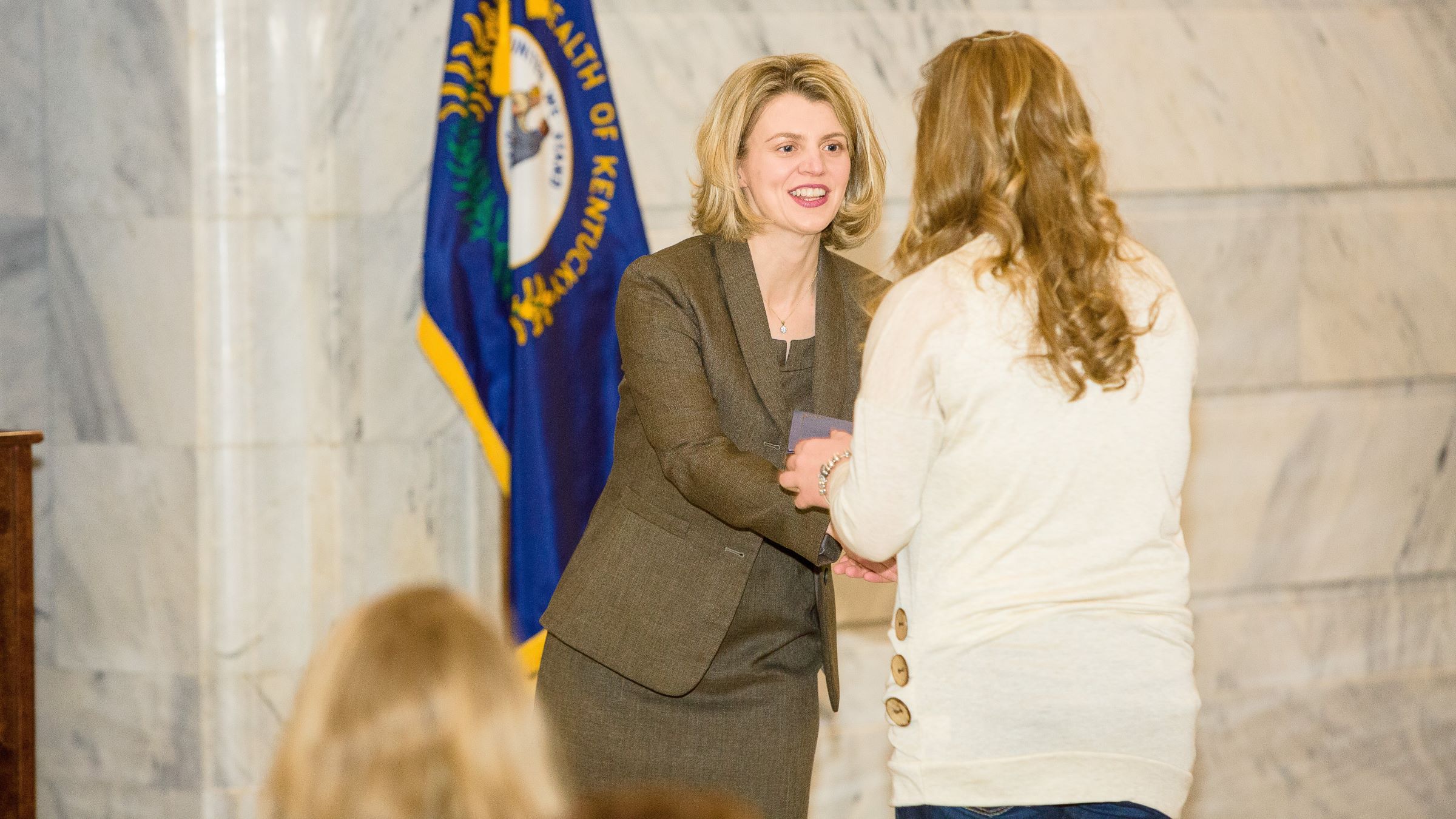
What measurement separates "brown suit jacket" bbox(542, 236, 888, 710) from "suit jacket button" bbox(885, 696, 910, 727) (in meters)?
0.73

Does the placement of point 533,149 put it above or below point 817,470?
above

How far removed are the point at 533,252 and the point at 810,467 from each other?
6.28ft

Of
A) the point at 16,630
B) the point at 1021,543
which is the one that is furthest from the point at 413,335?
the point at 1021,543

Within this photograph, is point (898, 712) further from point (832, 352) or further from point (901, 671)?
point (832, 352)

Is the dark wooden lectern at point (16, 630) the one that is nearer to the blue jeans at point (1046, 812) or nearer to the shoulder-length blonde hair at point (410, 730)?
the blue jeans at point (1046, 812)

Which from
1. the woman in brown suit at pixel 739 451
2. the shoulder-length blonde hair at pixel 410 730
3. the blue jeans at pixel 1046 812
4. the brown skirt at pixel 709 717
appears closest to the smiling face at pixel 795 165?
the woman in brown suit at pixel 739 451

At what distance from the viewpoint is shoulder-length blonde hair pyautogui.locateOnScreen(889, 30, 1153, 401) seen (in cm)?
198

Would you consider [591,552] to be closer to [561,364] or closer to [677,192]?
[561,364]

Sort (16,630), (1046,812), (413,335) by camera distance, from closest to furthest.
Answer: (1046,812) < (16,630) < (413,335)

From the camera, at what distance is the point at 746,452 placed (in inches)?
111

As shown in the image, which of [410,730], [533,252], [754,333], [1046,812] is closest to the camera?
[410,730]

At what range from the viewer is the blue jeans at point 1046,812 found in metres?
2.07

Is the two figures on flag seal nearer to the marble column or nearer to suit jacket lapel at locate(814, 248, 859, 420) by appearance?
the marble column

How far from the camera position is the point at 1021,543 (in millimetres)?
1991
